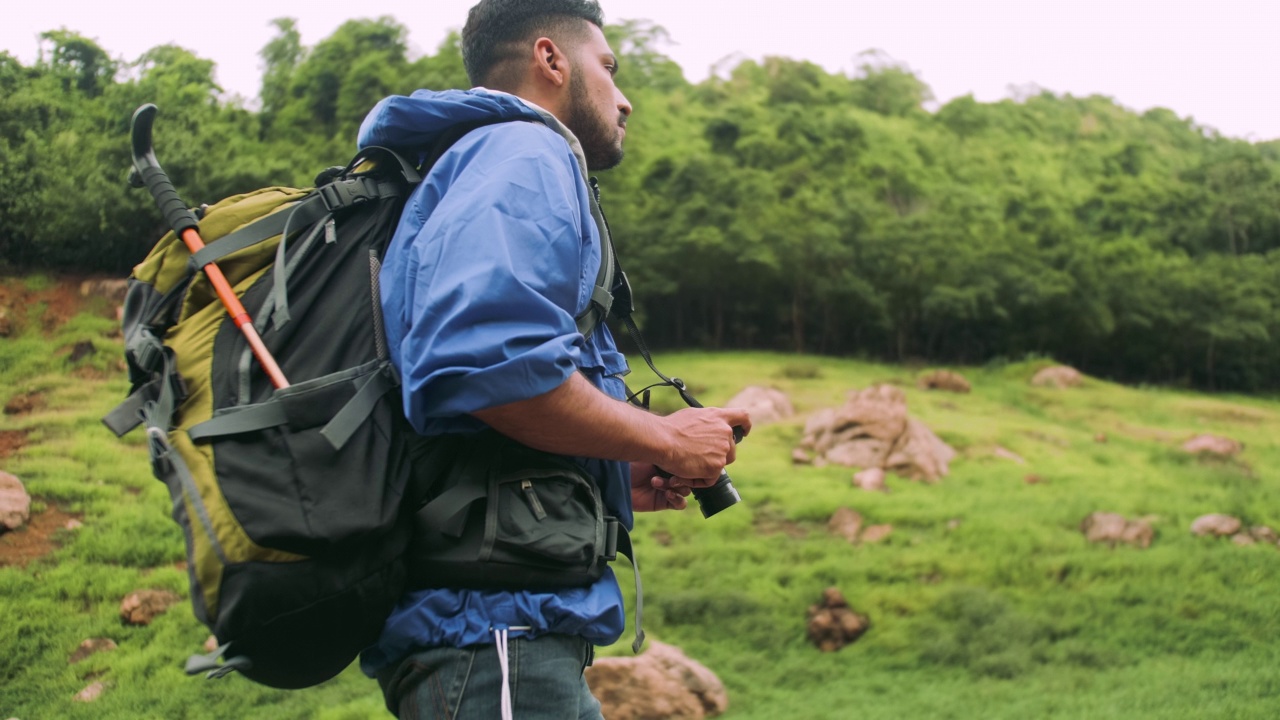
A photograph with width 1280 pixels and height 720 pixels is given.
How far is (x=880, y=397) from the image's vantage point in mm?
11875

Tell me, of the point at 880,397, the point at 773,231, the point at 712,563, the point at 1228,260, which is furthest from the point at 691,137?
the point at 712,563

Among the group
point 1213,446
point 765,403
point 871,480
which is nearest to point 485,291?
point 871,480

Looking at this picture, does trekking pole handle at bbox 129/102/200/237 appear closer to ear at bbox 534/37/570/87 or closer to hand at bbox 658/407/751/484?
ear at bbox 534/37/570/87

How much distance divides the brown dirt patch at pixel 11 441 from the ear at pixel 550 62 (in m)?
4.13

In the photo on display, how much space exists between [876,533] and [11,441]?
Answer: 6.05 m

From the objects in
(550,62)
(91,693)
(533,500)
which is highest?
(550,62)

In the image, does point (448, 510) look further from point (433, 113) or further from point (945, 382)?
point (945, 382)

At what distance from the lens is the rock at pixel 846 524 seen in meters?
8.39

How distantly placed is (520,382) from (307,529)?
313 millimetres

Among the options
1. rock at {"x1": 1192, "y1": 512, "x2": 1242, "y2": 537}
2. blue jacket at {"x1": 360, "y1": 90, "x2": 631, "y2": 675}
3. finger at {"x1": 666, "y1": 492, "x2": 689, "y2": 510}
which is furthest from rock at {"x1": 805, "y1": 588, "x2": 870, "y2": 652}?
blue jacket at {"x1": 360, "y1": 90, "x2": 631, "y2": 675}

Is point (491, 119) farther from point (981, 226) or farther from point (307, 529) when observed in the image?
point (981, 226)

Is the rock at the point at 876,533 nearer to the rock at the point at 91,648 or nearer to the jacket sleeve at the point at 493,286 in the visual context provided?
the rock at the point at 91,648

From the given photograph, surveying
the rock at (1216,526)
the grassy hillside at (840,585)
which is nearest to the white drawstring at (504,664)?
the grassy hillside at (840,585)

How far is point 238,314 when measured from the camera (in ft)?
4.56
